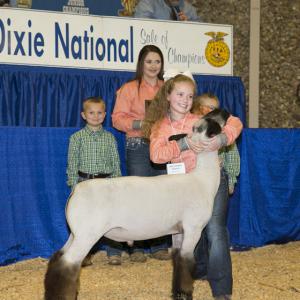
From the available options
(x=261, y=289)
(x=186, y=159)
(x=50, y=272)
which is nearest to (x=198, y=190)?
(x=186, y=159)

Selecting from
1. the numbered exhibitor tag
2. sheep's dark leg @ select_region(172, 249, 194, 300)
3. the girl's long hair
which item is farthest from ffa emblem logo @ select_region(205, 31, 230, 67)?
sheep's dark leg @ select_region(172, 249, 194, 300)

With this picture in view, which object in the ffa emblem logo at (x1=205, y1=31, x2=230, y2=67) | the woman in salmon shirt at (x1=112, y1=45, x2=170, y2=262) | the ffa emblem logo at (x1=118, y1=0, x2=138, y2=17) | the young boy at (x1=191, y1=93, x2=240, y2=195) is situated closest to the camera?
the young boy at (x1=191, y1=93, x2=240, y2=195)

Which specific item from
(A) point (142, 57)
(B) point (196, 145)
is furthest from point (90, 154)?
(B) point (196, 145)

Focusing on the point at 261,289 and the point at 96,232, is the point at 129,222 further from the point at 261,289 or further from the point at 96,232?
the point at 261,289

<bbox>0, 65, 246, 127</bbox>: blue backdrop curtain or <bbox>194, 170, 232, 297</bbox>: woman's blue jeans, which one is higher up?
<bbox>0, 65, 246, 127</bbox>: blue backdrop curtain

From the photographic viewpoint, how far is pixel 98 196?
310 centimetres

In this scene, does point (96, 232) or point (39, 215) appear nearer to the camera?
point (96, 232)

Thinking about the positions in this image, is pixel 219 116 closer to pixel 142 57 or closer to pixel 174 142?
pixel 174 142

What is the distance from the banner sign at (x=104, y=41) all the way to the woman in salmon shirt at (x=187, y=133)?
2.13m

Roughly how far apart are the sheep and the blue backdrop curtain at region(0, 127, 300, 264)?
73.2 inches

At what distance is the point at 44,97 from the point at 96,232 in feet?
9.04

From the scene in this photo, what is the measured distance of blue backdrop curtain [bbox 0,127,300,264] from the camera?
4.90m

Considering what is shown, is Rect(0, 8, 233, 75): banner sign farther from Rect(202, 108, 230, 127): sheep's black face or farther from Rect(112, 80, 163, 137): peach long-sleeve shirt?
Rect(202, 108, 230, 127): sheep's black face

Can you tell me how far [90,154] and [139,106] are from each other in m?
0.59
